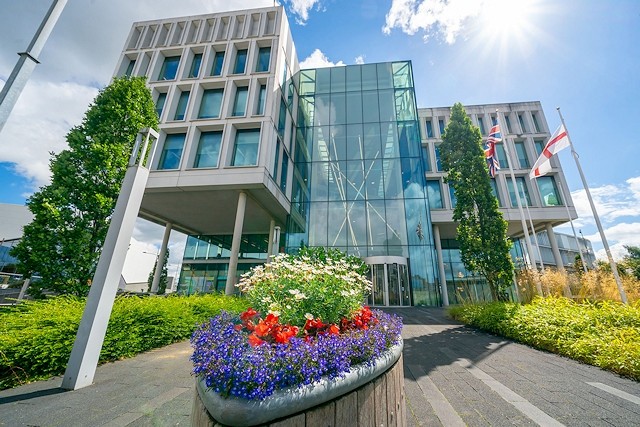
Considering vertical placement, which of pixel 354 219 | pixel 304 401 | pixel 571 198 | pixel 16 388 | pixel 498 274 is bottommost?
pixel 16 388

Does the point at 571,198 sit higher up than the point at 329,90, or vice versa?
the point at 329,90

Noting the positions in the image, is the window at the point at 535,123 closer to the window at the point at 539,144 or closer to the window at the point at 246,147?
the window at the point at 539,144

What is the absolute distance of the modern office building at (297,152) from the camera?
15.0 m

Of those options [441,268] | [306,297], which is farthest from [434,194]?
[306,297]

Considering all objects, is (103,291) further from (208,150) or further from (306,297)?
(208,150)

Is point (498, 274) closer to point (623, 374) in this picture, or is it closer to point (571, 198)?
point (623, 374)

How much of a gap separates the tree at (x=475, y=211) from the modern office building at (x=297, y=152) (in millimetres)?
5726

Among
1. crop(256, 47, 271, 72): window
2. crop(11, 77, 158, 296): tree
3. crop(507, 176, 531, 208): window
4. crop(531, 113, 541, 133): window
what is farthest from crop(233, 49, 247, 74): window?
crop(531, 113, 541, 133): window

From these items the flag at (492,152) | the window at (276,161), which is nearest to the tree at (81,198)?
the window at (276,161)

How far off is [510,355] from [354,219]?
12.7 m

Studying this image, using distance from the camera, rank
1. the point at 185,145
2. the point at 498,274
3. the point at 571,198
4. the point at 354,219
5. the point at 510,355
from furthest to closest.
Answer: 1. the point at 571,198
2. the point at 354,219
3. the point at 185,145
4. the point at 498,274
5. the point at 510,355

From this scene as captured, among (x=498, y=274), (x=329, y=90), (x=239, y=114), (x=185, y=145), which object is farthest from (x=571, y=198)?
(x=185, y=145)

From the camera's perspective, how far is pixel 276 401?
1389 mm

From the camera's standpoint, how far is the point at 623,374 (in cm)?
423
